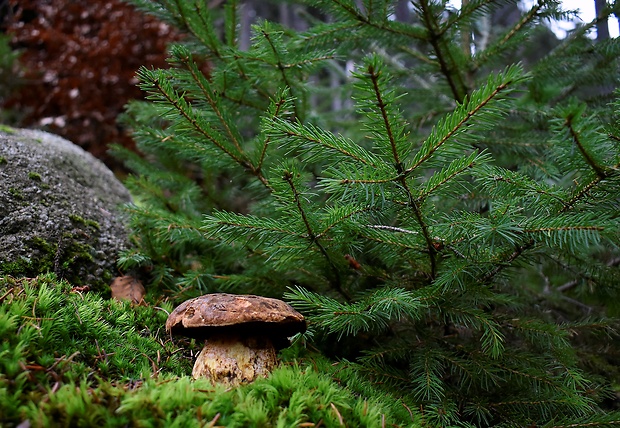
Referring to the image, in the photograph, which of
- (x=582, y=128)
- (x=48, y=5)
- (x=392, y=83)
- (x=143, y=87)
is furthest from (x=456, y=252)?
(x=48, y=5)

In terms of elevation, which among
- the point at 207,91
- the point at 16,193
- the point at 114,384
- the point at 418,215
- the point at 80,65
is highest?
the point at 80,65

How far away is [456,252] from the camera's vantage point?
1.75 m

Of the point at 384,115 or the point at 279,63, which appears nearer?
the point at 384,115

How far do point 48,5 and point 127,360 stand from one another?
6.81 meters

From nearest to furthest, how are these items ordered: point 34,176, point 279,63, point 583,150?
point 583,150 → point 279,63 → point 34,176

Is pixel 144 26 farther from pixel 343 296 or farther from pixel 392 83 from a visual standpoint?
pixel 343 296

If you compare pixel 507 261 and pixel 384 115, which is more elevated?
pixel 384 115

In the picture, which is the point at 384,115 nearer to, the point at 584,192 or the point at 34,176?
the point at 584,192

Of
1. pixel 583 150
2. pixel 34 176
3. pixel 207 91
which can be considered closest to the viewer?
pixel 583 150

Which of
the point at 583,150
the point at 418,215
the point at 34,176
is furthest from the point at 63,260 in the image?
the point at 583,150

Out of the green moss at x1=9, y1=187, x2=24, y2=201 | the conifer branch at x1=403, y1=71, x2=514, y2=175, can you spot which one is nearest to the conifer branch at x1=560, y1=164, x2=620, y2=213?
the conifer branch at x1=403, y1=71, x2=514, y2=175

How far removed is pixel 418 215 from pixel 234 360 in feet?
3.30

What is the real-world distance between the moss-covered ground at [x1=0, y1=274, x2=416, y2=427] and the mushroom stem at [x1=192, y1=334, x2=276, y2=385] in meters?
0.14

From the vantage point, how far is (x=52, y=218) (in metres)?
2.44
